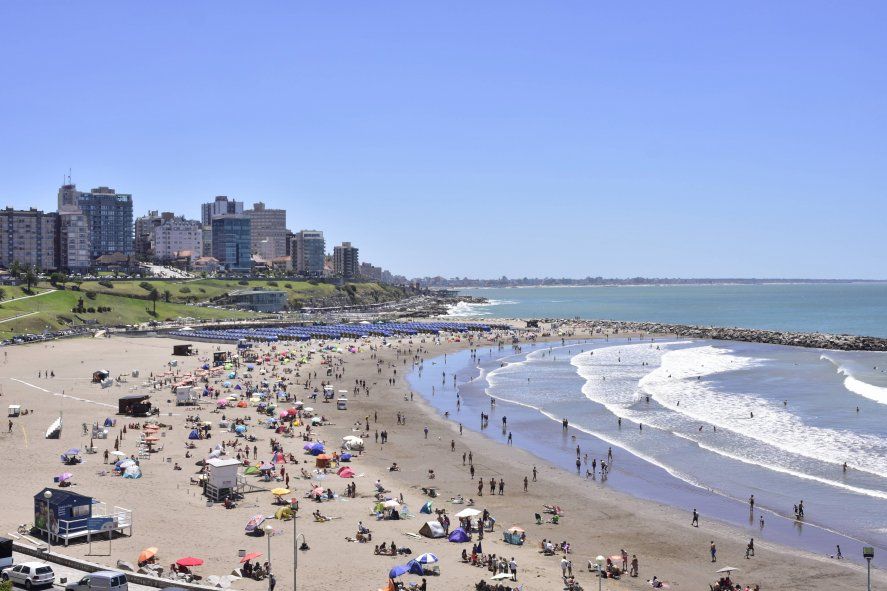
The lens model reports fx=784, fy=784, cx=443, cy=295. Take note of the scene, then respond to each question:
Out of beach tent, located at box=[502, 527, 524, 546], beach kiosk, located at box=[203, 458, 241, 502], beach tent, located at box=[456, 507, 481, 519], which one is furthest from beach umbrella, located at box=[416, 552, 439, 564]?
beach kiosk, located at box=[203, 458, 241, 502]

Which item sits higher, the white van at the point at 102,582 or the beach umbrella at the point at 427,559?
the white van at the point at 102,582

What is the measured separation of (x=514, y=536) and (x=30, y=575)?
15.1m

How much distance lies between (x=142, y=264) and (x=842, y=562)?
171 meters

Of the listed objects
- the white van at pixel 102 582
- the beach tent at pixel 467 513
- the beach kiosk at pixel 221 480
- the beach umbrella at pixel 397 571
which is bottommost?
the beach tent at pixel 467 513

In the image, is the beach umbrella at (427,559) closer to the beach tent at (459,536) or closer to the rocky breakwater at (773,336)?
the beach tent at (459,536)

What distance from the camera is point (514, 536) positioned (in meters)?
27.3

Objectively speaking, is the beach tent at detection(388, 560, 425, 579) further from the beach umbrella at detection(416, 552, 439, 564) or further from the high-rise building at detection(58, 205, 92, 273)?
the high-rise building at detection(58, 205, 92, 273)

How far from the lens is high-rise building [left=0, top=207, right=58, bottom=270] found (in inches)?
6442

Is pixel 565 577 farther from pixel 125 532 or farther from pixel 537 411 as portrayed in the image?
pixel 537 411

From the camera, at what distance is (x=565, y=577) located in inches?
930

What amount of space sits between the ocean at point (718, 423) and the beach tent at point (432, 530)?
9205 mm

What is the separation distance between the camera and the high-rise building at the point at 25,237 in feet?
537

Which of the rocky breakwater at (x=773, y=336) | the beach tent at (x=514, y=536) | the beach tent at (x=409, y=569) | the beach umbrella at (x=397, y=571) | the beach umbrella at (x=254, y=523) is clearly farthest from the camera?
the rocky breakwater at (x=773, y=336)

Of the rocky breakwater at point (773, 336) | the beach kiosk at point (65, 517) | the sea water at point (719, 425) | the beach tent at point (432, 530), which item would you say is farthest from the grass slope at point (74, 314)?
the beach tent at point (432, 530)
